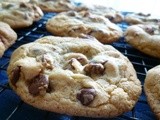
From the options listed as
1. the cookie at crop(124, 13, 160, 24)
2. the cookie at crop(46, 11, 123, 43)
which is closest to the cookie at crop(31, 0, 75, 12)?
the cookie at crop(46, 11, 123, 43)

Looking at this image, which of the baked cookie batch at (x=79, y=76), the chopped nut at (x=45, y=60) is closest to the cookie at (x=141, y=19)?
the baked cookie batch at (x=79, y=76)

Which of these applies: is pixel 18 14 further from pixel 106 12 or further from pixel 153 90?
pixel 153 90

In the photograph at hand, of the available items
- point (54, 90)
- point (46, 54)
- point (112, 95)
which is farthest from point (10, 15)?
point (112, 95)

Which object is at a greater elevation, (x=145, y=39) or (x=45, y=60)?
(x=45, y=60)

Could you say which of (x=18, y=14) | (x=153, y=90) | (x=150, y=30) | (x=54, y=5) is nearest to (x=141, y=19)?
(x=150, y=30)

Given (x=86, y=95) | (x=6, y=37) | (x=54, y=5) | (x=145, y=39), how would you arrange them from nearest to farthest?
(x=86, y=95)
(x=6, y=37)
(x=145, y=39)
(x=54, y=5)
